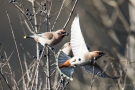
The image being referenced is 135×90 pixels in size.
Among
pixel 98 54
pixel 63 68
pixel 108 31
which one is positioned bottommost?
pixel 108 31

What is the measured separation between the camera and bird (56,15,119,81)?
1.87 m

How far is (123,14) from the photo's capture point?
4949 mm

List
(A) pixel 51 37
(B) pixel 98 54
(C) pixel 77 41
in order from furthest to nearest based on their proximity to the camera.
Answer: (A) pixel 51 37, (C) pixel 77 41, (B) pixel 98 54

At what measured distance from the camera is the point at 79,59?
190cm

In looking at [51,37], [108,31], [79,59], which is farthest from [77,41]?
[108,31]

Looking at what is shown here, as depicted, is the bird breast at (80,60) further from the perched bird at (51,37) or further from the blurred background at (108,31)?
the blurred background at (108,31)

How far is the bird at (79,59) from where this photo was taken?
1.87 m

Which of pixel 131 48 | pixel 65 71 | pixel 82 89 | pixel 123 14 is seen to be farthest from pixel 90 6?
pixel 65 71

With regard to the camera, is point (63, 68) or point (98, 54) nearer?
point (98, 54)

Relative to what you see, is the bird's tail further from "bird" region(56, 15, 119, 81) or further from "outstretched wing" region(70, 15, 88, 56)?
"outstretched wing" region(70, 15, 88, 56)

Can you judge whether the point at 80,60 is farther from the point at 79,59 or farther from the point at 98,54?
the point at 98,54

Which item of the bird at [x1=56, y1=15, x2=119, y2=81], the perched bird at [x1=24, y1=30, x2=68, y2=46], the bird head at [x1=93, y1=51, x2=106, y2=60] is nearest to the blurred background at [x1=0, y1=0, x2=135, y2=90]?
the perched bird at [x1=24, y1=30, x2=68, y2=46]

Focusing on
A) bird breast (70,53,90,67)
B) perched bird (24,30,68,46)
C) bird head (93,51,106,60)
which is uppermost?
perched bird (24,30,68,46)

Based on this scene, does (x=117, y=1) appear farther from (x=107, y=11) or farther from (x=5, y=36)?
(x=5, y=36)
